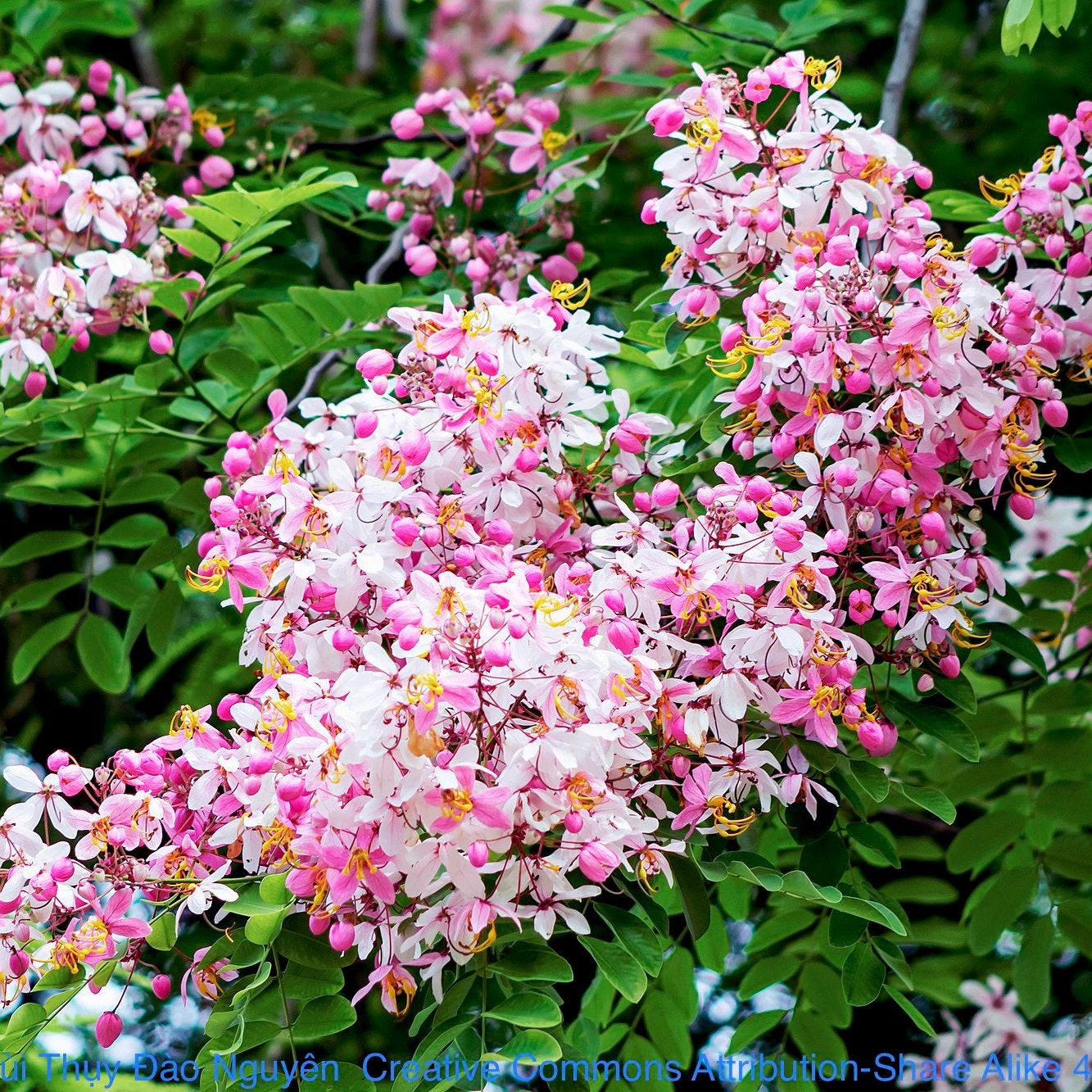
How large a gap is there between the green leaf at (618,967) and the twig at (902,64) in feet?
4.51

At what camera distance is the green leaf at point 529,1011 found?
49.6 inches

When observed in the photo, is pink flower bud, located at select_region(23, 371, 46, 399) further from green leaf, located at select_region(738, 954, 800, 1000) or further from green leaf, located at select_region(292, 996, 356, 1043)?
green leaf, located at select_region(738, 954, 800, 1000)

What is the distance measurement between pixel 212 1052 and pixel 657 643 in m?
0.61

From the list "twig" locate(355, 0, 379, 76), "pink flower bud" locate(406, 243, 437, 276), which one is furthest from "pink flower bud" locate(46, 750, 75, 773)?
"twig" locate(355, 0, 379, 76)

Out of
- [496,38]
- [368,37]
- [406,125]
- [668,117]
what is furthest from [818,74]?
[496,38]

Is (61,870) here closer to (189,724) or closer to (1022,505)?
(189,724)

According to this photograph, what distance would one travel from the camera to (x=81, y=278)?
1951 millimetres

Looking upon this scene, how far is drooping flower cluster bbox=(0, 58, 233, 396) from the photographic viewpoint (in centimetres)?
192

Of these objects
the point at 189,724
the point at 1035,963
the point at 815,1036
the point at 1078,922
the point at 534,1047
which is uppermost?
the point at 189,724

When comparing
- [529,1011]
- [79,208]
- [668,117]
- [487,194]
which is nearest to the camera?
[529,1011]

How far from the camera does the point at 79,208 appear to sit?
77.9 inches

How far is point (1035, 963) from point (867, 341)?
122 centimetres

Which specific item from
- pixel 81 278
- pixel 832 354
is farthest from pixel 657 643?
pixel 81 278

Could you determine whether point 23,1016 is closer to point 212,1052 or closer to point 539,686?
point 212,1052
